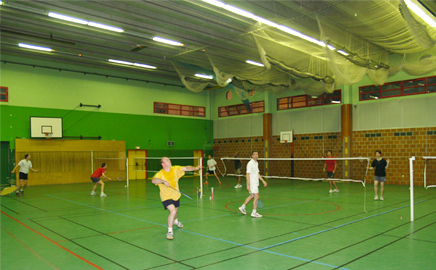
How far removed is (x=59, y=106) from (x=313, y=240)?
22.6 m

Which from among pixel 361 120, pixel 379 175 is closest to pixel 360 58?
pixel 379 175

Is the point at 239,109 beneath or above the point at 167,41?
beneath

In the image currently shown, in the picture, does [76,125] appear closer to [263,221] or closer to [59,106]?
[59,106]

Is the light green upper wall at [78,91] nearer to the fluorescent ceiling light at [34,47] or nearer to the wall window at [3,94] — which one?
the wall window at [3,94]

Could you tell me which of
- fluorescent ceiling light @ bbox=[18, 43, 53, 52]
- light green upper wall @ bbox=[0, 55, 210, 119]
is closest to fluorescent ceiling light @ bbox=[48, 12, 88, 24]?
fluorescent ceiling light @ bbox=[18, 43, 53, 52]

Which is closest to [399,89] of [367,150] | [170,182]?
[367,150]

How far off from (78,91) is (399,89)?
23287mm

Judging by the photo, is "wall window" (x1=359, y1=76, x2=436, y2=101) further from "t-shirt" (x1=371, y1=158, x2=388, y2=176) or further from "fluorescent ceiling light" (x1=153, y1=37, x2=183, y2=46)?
"fluorescent ceiling light" (x1=153, y1=37, x2=183, y2=46)

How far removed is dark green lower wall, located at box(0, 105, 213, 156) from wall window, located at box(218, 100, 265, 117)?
1929 mm

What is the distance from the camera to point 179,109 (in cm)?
3141

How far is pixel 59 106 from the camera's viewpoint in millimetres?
24391

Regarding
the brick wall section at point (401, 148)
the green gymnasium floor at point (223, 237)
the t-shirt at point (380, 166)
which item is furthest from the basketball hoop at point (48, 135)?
the brick wall section at point (401, 148)

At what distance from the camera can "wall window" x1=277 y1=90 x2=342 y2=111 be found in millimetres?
24391

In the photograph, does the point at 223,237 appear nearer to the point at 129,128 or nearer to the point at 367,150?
the point at 367,150
